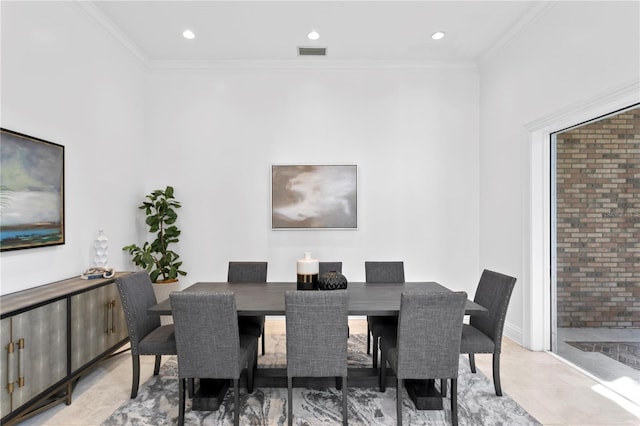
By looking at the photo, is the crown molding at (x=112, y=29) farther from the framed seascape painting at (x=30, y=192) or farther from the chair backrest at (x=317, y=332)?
the chair backrest at (x=317, y=332)

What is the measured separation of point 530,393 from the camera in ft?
8.71

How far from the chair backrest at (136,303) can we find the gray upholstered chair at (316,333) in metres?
1.22

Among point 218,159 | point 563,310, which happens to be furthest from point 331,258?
point 563,310

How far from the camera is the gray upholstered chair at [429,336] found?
81.8 inches

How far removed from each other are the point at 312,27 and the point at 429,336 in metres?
3.25

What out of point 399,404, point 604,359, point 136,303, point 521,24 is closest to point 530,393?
point 604,359

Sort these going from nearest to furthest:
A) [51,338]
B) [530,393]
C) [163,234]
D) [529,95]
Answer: [51,338]
[530,393]
[529,95]
[163,234]

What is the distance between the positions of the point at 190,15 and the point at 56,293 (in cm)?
282

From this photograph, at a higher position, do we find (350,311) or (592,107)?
(592,107)

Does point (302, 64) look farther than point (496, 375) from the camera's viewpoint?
Yes

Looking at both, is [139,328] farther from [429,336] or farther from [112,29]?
[112,29]

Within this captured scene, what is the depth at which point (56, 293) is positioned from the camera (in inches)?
95.3

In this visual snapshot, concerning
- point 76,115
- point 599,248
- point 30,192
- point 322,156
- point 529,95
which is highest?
point 529,95

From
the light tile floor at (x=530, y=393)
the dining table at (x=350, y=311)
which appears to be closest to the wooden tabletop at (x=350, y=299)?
the dining table at (x=350, y=311)
